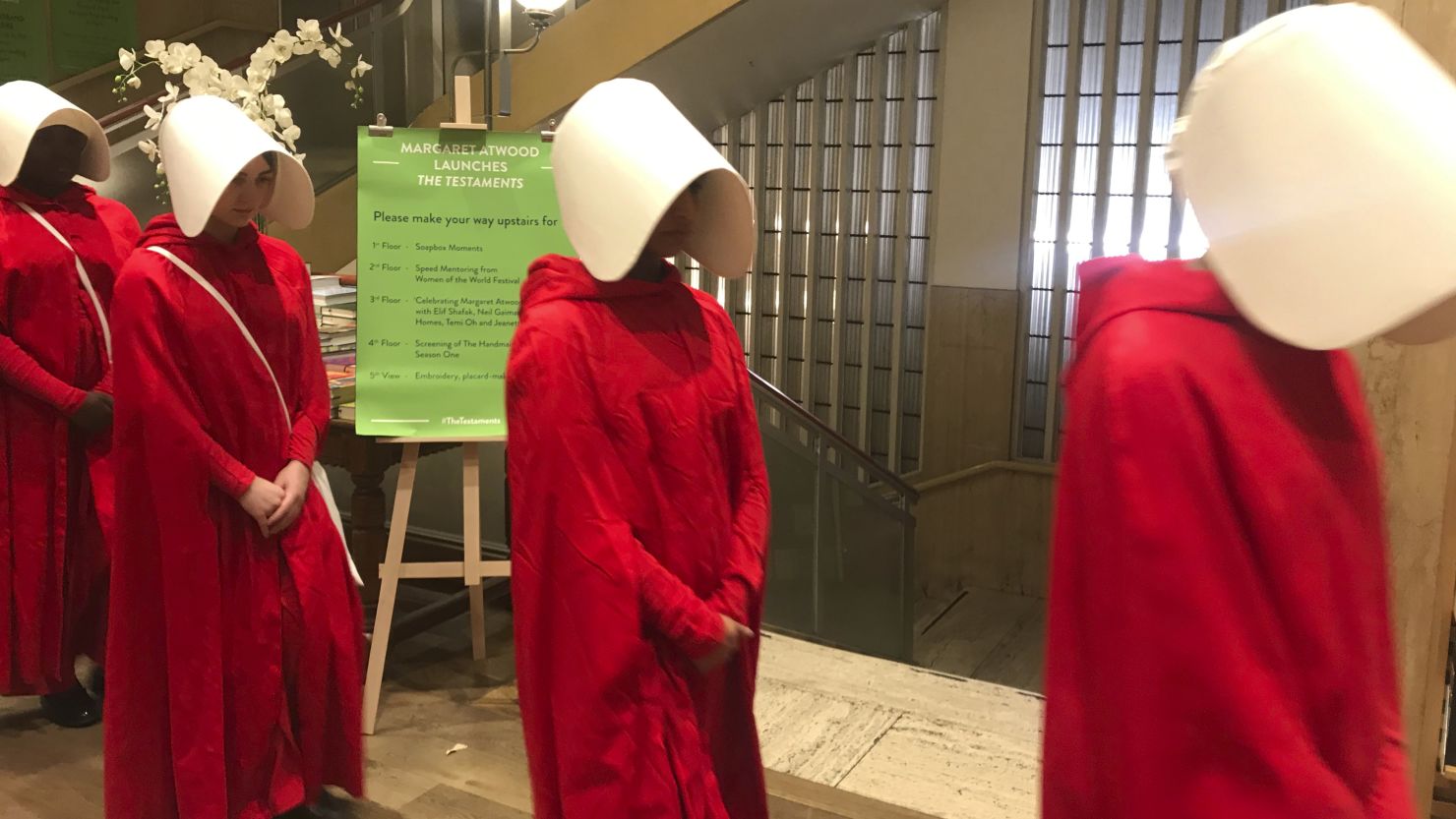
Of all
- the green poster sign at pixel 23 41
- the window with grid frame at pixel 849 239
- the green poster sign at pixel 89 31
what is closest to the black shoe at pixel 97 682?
the green poster sign at pixel 23 41

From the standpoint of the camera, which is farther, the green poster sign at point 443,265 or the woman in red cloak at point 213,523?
the green poster sign at point 443,265

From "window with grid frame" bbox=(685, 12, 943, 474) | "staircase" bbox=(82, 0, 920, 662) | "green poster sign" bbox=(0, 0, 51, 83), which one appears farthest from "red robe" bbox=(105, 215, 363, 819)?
"window with grid frame" bbox=(685, 12, 943, 474)

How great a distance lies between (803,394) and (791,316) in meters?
0.55

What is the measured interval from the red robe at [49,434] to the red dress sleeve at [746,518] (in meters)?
1.86

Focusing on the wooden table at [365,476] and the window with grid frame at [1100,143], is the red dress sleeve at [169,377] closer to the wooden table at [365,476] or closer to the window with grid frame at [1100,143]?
the wooden table at [365,476]

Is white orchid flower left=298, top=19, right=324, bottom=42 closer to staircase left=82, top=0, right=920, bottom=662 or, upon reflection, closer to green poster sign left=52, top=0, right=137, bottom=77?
staircase left=82, top=0, right=920, bottom=662

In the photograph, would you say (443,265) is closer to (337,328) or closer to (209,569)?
(337,328)

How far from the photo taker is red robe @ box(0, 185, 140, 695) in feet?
9.17

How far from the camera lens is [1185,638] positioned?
3.51 feet

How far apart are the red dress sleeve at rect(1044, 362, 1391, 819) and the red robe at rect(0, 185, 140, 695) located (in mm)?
2620

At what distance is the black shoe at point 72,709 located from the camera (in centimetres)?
299

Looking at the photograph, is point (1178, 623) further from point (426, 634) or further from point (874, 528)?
point (874, 528)

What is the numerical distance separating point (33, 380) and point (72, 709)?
2.85ft

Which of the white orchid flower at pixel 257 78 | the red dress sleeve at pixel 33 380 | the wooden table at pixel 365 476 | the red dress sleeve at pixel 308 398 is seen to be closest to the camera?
the red dress sleeve at pixel 308 398
